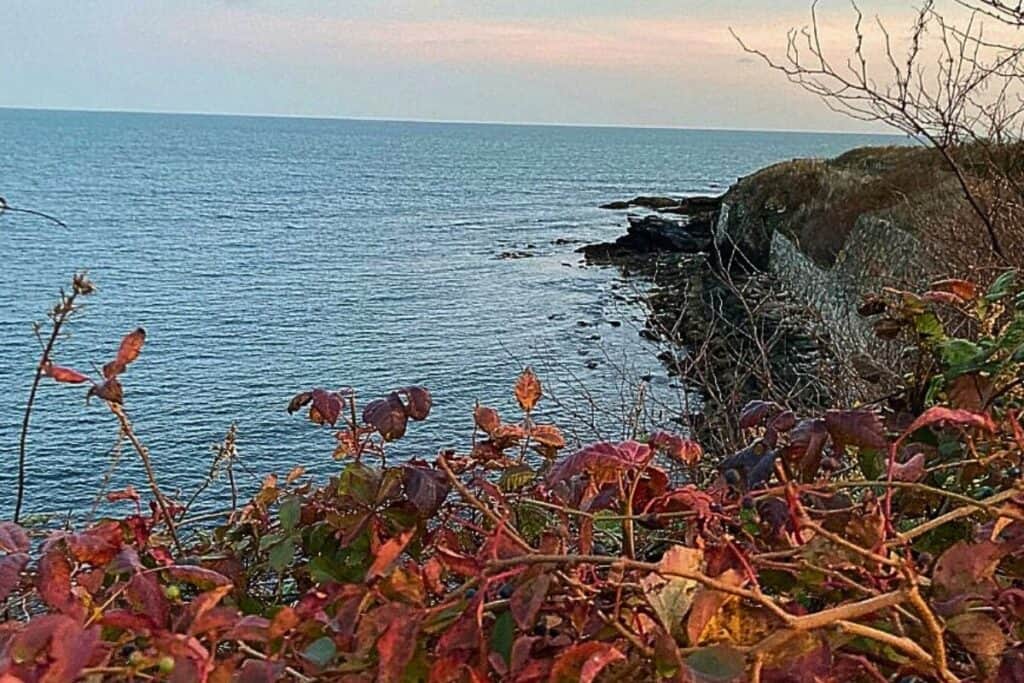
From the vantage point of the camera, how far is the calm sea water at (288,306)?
15.7m

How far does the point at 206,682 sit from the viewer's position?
67 centimetres

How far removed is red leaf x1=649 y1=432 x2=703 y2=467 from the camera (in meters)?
1.11

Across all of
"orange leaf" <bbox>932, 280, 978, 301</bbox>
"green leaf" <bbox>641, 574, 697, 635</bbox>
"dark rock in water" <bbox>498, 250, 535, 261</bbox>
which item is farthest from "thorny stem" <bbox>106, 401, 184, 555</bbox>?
"dark rock in water" <bbox>498, 250, 535, 261</bbox>

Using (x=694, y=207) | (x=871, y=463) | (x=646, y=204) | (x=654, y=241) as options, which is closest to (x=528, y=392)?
(x=871, y=463)

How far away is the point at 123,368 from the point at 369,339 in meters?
23.7

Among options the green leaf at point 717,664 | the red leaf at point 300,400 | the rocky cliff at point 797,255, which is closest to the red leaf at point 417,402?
the red leaf at point 300,400

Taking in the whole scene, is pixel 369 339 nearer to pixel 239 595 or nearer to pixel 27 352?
pixel 27 352

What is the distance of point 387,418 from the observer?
3.90ft

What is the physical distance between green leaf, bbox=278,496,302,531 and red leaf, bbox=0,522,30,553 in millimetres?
271

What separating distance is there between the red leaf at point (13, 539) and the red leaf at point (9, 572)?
0.07m

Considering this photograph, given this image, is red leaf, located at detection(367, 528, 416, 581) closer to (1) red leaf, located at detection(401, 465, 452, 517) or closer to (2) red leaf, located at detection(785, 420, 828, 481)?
(1) red leaf, located at detection(401, 465, 452, 517)

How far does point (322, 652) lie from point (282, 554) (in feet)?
1.36

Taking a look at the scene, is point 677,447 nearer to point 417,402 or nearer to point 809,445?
point 809,445

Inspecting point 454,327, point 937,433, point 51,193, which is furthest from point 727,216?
point 51,193
